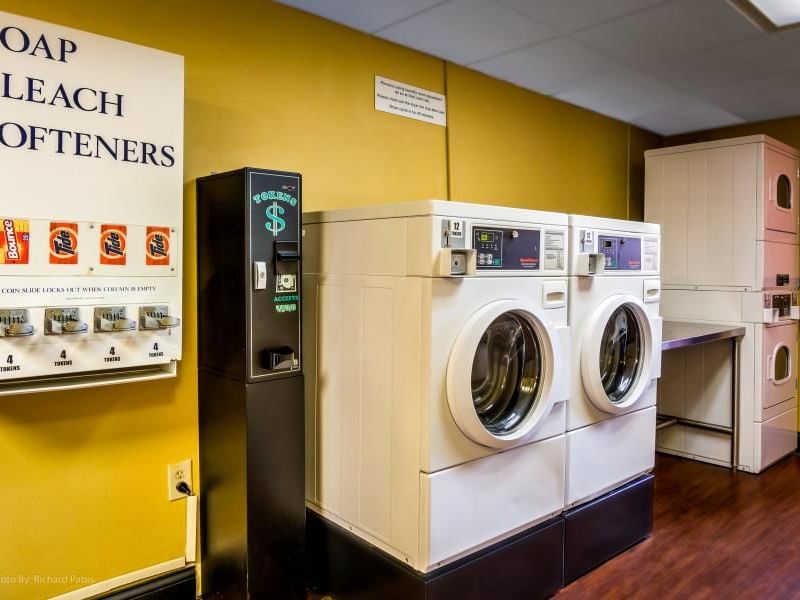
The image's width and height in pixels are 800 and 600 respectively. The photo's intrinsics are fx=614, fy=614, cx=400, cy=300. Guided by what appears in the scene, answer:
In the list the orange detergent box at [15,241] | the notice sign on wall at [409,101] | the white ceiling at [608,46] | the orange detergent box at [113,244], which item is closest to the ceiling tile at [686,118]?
the white ceiling at [608,46]

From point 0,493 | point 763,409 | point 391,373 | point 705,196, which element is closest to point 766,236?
point 705,196

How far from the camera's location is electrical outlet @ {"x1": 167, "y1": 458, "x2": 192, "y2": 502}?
7.48 feet

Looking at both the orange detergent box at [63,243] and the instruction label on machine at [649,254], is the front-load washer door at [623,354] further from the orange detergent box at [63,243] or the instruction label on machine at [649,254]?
the orange detergent box at [63,243]

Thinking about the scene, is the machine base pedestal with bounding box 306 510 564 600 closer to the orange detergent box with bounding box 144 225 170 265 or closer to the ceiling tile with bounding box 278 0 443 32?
the orange detergent box with bounding box 144 225 170 265

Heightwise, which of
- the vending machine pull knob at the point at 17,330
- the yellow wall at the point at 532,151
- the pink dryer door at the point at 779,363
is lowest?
the pink dryer door at the point at 779,363

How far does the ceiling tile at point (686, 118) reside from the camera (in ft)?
13.1

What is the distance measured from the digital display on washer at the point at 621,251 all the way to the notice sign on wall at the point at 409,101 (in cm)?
112

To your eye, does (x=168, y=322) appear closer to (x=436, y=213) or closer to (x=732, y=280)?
(x=436, y=213)

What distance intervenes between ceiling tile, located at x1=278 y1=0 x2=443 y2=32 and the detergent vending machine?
87 centimetres

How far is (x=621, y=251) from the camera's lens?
263 centimetres

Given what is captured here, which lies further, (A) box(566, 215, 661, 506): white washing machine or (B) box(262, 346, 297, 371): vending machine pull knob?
(A) box(566, 215, 661, 506): white washing machine

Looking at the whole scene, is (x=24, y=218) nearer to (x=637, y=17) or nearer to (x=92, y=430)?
(x=92, y=430)

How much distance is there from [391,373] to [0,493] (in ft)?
4.22

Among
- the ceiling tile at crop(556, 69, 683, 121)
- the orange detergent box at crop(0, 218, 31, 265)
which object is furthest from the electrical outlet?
the ceiling tile at crop(556, 69, 683, 121)
